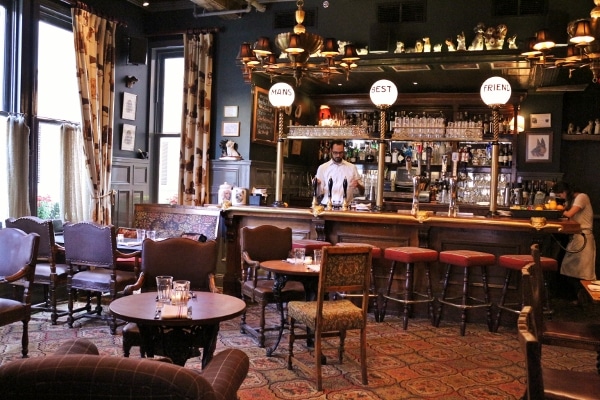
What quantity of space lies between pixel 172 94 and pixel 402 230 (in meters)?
4.59

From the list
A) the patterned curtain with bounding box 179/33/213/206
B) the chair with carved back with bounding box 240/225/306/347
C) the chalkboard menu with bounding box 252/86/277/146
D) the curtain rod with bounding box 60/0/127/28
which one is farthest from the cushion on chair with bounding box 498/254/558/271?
the curtain rod with bounding box 60/0/127/28

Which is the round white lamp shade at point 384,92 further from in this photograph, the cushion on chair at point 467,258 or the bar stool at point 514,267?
the bar stool at point 514,267

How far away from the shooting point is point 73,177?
24.0 feet

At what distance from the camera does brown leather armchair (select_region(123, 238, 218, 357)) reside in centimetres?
431

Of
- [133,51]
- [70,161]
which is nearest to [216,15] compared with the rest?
[133,51]

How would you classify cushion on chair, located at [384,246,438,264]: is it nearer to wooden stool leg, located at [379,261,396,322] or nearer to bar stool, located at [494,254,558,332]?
wooden stool leg, located at [379,261,396,322]

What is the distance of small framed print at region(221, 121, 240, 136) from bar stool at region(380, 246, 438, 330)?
3.31 m

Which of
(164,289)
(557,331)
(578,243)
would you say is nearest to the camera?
(164,289)

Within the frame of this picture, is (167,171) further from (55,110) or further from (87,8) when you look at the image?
(87,8)

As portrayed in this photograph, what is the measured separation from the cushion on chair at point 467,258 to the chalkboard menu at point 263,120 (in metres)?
3.62

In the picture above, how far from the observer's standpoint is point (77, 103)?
24.7 ft

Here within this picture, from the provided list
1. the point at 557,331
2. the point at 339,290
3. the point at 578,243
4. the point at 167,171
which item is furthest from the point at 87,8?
the point at 578,243

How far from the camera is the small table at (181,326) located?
3045mm

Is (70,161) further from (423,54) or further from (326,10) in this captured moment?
(423,54)
